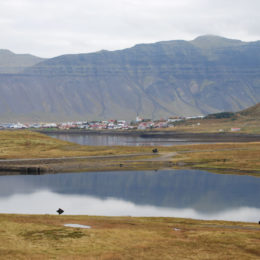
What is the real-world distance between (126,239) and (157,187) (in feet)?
167

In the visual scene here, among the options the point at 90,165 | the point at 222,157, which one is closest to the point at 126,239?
the point at 90,165

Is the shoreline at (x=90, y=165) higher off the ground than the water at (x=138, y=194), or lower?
higher

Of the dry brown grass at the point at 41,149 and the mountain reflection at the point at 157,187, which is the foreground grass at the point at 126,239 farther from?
the dry brown grass at the point at 41,149

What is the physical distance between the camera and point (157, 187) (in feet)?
323

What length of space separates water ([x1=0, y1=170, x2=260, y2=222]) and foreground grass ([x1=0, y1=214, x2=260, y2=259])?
1409 centimetres

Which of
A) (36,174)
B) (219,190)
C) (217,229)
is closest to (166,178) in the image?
(219,190)

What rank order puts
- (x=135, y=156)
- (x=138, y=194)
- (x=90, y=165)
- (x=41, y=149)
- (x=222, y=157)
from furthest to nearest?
(x=41, y=149) → (x=135, y=156) → (x=222, y=157) → (x=90, y=165) → (x=138, y=194)

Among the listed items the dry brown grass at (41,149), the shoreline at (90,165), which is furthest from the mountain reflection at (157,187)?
the dry brown grass at (41,149)

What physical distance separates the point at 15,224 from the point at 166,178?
5963 cm

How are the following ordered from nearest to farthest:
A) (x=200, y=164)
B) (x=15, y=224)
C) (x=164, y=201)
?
(x=15, y=224) → (x=164, y=201) → (x=200, y=164)

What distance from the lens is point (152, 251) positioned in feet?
142

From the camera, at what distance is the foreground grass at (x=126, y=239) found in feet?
138

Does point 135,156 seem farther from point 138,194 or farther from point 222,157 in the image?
point 138,194

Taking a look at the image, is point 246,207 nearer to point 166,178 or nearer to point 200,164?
point 166,178
